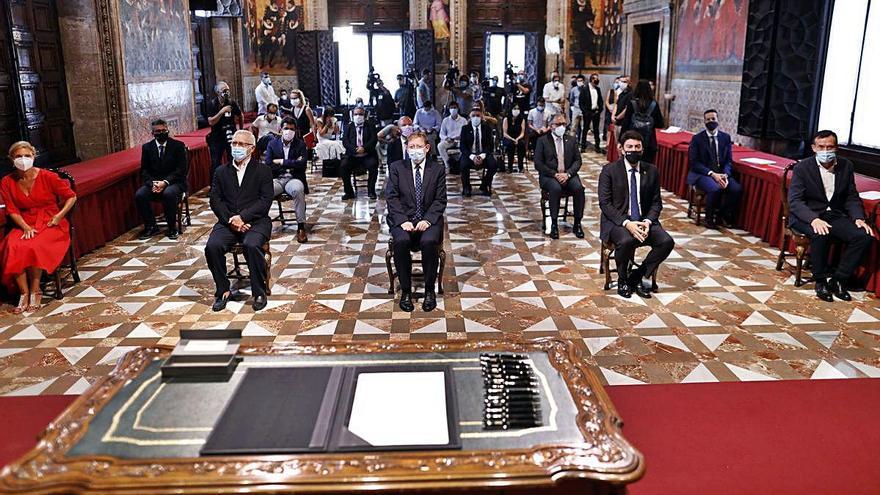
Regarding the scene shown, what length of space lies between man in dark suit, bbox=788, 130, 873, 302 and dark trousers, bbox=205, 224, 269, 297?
4847mm

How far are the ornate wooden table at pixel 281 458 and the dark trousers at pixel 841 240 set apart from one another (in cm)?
431

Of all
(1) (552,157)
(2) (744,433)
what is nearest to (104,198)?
(1) (552,157)

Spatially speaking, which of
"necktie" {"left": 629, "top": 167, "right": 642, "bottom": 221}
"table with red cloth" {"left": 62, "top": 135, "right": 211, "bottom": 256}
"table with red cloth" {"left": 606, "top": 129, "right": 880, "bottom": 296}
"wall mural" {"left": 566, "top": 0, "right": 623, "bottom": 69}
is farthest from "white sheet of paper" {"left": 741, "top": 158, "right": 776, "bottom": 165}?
"wall mural" {"left": 566, "top": 0, "right": 623, "bottom": 69}

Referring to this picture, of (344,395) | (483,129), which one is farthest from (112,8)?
(344,395)

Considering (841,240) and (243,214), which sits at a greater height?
(243,214)

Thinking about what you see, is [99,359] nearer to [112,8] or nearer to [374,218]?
[374,218]

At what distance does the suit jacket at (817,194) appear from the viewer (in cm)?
625

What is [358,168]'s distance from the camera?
10.8 metres

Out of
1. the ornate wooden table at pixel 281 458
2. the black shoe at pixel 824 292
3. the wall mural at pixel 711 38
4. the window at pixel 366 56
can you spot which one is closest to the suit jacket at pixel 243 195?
the ornate wooden table at pixel 281 458

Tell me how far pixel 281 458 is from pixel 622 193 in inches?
184

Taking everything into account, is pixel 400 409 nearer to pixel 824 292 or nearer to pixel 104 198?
pixel 824 292

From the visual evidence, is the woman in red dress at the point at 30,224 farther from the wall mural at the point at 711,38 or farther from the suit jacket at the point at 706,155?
the wall mural at the point at 711,38

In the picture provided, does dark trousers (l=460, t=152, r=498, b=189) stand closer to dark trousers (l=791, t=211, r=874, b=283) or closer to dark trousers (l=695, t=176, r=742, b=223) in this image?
dark trousers (l=695, t=176, r=742, b=223)

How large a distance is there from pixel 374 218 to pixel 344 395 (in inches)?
266
